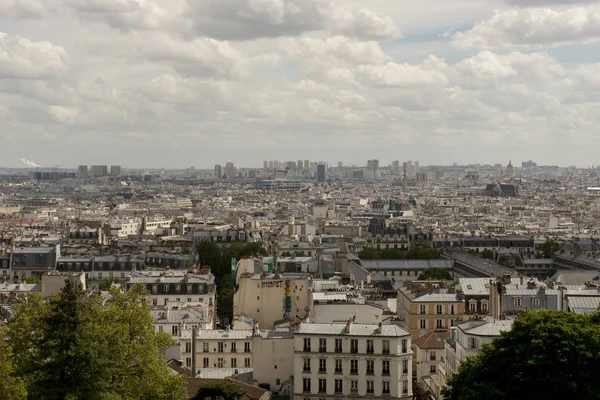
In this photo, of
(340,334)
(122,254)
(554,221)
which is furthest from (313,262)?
(554,221)

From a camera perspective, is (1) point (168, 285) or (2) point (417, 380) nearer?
(2) point (417, 380)

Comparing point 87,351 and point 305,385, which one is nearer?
point 87,351

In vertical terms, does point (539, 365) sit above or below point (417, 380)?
above

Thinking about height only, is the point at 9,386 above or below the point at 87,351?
below

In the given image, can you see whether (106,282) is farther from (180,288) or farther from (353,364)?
(353,364)

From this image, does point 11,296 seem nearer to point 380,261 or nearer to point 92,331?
point 92,331

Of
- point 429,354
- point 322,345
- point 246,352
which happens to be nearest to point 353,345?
point 322,345
